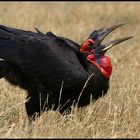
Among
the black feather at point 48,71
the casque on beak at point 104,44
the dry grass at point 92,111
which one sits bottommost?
the dry grass at point 92,111

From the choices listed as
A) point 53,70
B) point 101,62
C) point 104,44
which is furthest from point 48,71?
point 104,44

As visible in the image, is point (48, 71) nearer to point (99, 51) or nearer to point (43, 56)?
point (43, 56)

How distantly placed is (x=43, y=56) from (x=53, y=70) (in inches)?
6.4

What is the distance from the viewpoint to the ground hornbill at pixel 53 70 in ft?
17.6

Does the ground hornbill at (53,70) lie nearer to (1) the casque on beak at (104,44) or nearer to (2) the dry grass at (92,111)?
(1) the casque on beak at (104,44)

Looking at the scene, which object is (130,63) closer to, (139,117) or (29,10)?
(139,117)

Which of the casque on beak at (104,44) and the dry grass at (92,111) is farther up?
the casque on beak at (104,44)

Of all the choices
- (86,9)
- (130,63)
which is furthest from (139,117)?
(86,9)

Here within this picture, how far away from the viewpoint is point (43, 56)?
18.0 feet

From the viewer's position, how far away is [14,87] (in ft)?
19.4

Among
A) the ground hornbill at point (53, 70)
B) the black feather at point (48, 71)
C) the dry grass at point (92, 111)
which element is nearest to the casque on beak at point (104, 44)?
the ground hornbill at point (53, 70)

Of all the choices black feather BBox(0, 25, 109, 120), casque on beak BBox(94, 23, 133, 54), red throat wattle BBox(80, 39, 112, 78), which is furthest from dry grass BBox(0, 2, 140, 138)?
casque on beak BBox(94, 23, 133, 54)

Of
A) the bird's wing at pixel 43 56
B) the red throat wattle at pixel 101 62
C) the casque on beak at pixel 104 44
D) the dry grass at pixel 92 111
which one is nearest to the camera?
the dry grass at pixel 92 111

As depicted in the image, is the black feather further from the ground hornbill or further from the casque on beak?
the casque on beak
